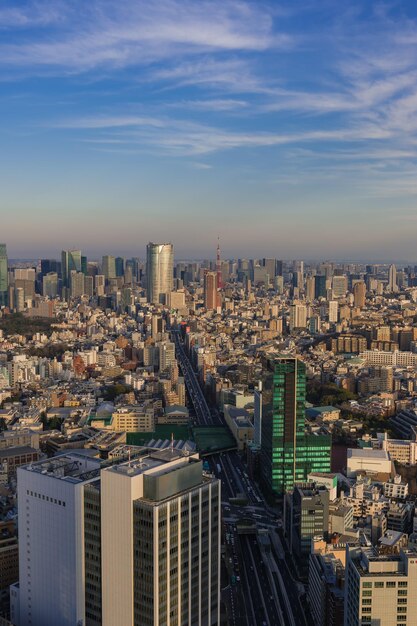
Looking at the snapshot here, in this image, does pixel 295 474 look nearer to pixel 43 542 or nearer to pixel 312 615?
pixel 312 615

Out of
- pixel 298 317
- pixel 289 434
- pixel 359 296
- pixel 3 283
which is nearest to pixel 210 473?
pixel 289 434

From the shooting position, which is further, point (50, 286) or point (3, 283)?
point (50, 286)

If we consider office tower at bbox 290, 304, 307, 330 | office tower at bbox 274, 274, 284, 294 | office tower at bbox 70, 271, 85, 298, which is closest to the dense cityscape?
office tower at bbox 290, 304, 307, 330

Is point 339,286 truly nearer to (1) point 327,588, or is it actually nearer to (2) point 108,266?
(2) point 108,266

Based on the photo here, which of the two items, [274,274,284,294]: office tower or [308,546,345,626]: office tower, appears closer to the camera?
[308,546,345,626]: office tower

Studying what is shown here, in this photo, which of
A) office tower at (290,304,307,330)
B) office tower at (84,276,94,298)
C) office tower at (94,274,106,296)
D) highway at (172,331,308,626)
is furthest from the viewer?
office tower at (94,274,106,296)

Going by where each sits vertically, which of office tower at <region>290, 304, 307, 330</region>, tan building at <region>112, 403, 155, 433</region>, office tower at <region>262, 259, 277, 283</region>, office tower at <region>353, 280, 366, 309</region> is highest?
office tower at <region>262, 259, 277, 283</region>

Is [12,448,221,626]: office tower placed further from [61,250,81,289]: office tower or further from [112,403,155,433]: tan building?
[61,250,81,289]: office tower
